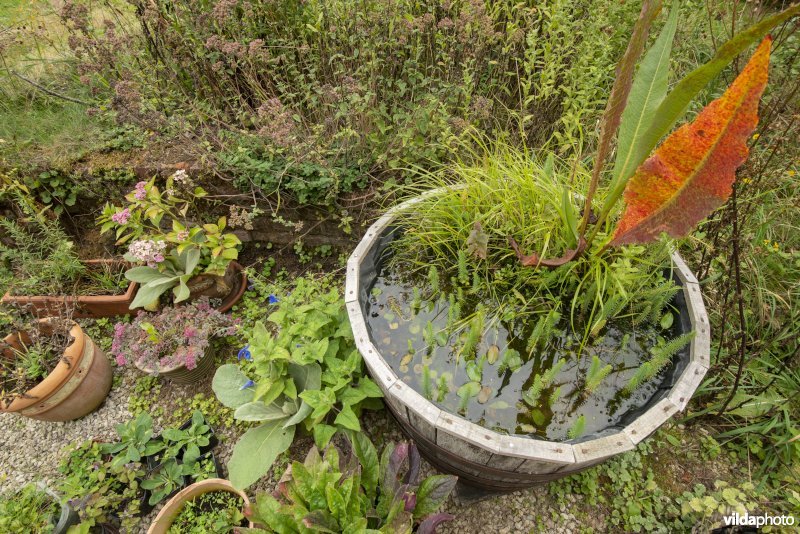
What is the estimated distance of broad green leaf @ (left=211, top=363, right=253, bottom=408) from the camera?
1.89 metres

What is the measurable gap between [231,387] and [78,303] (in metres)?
1.47

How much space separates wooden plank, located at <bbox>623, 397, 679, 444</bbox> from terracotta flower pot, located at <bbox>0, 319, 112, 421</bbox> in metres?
2.60

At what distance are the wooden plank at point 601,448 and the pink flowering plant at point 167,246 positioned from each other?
1.96m

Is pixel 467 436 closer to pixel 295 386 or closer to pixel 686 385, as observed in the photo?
pixel 686 385

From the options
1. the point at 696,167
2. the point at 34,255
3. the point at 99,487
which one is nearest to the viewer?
the point at 696,167

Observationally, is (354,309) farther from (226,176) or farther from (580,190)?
(226,176)

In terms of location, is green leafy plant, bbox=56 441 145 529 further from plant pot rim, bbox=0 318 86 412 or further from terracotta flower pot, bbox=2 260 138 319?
terracotta flower pot, bbox=2 260 138 319

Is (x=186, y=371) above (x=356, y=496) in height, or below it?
below

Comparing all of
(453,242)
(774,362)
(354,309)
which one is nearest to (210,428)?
(354,309)

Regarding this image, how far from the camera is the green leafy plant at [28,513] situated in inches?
64.6

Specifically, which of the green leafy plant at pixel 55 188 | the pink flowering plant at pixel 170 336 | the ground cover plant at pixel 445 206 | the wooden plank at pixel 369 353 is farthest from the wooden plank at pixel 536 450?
the green leafy plant at pixel 55 188

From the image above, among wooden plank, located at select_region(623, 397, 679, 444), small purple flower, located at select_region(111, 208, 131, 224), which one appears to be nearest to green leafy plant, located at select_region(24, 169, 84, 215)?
small purple flower, located at select_region(111, 208, 131, 224)

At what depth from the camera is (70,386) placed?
7.05 feet

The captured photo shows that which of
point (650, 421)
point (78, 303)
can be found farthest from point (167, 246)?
point (650, 421)
